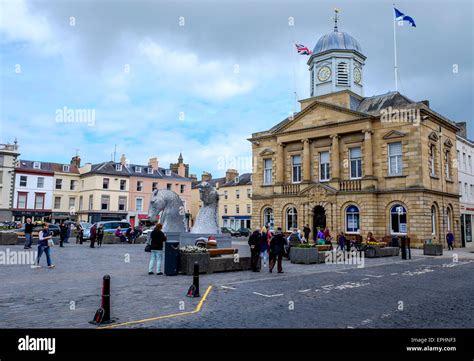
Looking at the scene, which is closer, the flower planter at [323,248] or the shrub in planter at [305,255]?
the shrub in planter at [305,255]

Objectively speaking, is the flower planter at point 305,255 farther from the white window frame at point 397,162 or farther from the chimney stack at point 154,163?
the chimney stack at point 154,163

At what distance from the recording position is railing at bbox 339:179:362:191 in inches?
1323

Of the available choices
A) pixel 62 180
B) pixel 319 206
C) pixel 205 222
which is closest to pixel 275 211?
pixel 319 206

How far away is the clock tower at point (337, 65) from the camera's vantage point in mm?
38781

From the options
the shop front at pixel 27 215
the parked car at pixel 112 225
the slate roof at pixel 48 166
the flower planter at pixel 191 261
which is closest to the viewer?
the flower planter at pixel 191 261

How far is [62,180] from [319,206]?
42730mm

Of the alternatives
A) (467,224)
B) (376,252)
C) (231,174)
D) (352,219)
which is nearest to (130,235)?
(352,219)

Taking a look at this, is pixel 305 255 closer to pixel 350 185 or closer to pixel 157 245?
pixel 157 245

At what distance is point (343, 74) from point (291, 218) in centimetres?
1598

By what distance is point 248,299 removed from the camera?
31.4 feet

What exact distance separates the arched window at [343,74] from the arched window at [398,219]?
14.4 m

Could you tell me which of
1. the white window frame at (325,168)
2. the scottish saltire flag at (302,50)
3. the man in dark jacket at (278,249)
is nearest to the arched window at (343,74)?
the scottish saltire flag at (302,50)

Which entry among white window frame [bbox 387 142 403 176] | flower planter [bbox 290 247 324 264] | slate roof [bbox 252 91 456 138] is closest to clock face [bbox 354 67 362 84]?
slate roof [bbox 252 91 456 138]

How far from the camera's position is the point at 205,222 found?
845 inches
